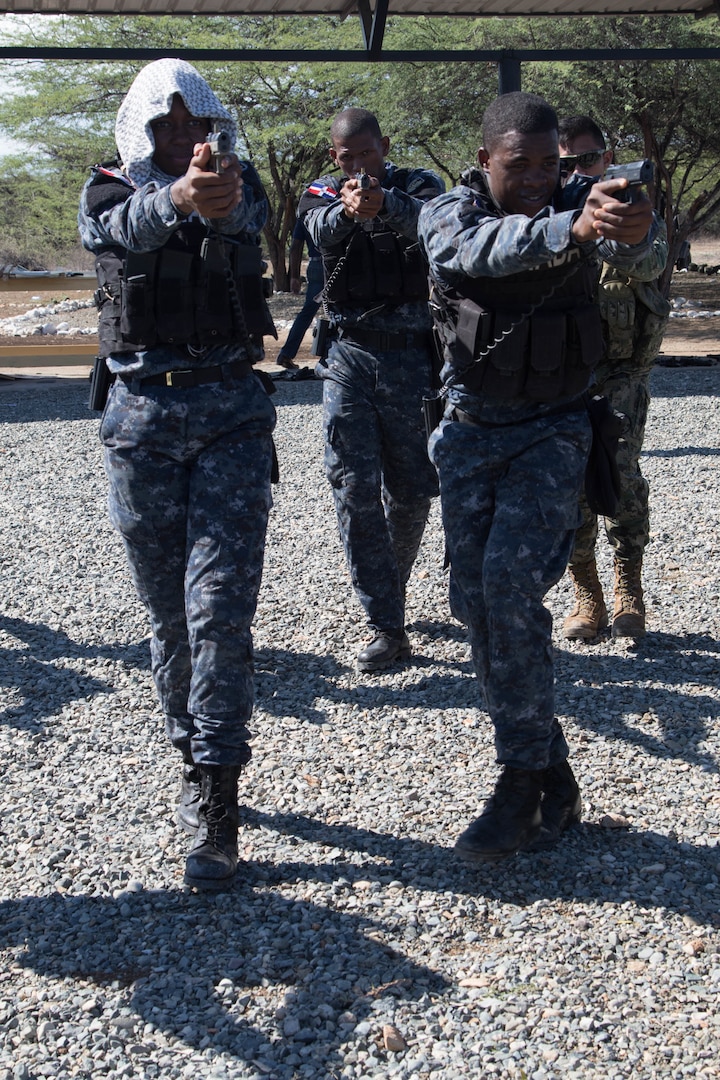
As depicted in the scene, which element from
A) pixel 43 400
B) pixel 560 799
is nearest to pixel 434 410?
pixel 560 799

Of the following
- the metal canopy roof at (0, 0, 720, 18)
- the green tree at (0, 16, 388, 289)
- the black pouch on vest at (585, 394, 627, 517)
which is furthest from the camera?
the green tree at (0, 16, 388, 289)

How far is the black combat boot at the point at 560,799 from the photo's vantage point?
3.24m

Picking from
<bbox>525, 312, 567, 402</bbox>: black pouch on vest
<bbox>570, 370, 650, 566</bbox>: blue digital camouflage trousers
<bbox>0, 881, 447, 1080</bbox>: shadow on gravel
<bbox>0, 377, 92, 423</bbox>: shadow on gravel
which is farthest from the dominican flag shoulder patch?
<bbox>0, 377, 92, 423</bbox>: shadow on gravel

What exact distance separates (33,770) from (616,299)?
2752 millimetres

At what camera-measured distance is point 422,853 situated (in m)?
3.21

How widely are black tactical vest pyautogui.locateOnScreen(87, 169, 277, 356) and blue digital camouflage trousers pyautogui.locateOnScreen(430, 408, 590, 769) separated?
670mm

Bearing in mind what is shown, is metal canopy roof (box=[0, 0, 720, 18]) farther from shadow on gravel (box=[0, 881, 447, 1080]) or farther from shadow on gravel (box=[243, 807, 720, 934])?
shadow on gravel (box=[0, 881, 447, 1080])

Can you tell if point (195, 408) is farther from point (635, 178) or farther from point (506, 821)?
point (506, 821)

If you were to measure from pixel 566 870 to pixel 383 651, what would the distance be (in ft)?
5.45

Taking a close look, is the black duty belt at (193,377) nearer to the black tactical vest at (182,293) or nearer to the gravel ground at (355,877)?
the black tactical vest at (182,293)

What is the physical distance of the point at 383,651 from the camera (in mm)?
4621

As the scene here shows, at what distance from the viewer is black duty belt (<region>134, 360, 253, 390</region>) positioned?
3.08m

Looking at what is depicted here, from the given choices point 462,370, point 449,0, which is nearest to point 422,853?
point 462,370

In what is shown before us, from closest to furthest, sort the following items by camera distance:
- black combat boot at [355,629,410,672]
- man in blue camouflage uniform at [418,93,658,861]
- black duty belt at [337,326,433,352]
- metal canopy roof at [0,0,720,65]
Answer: man in blue camouflage uniform at [418,93,658,861]
black duty belt at [337,326,433,352]
black combat boot at [355,629,410,672]
metal canopy roof at [0,0,720,65]
